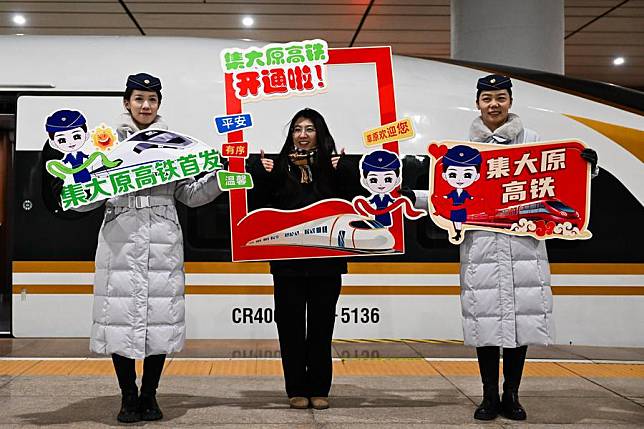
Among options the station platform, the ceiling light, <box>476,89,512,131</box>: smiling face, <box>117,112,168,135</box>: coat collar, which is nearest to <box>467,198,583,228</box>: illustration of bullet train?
<box>476,89,512,131</box>: smiling face

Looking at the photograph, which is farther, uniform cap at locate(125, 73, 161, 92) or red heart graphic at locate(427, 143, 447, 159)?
red heart graphic at locate(427, 143, 447, 159)

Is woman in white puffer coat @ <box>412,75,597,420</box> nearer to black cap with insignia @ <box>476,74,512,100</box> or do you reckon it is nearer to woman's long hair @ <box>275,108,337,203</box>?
black cap with insignia @ <box>476,74,512,100</box>

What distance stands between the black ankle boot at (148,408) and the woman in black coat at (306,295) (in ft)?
2.65

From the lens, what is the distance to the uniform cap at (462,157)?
4.99 m

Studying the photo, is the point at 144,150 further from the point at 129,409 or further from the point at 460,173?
the point at 460,173

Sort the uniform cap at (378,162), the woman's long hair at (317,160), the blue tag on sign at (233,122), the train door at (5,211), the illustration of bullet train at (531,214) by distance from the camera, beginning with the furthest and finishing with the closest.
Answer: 1. the train door at (5,211)
2. the uniform cap at (378,162)
3. the blue tag on sign at (233,122)
4. the woman's long hair at (317,160)
5. the illustration of bullet train at (531,214)

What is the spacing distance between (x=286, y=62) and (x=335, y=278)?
4.73ft

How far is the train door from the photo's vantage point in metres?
8.28

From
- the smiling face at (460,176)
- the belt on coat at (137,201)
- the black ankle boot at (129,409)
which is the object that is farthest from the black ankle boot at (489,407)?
the belt on coat at (137,201)

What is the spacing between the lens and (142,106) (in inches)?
187

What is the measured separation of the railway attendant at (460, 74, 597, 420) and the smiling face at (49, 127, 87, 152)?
237 centimetres

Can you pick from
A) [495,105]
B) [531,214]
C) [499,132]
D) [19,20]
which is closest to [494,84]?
[495,105]

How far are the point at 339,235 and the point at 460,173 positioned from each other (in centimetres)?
121

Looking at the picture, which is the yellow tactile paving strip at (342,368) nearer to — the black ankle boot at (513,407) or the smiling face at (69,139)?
the black ankle boot at (513,407)
